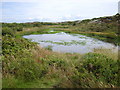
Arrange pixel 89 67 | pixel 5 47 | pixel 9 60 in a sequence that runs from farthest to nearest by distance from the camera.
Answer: pixel 5 47
pixel 9 60
pixel 89 67

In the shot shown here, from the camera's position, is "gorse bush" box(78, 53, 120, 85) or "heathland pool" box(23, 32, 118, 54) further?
"heathland pool" box(23, 32, 118, 54)

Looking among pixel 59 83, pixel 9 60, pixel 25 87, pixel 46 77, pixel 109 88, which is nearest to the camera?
pixel 109 88

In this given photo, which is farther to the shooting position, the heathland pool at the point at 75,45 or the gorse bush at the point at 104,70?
the heathland pool at the point at 75,45

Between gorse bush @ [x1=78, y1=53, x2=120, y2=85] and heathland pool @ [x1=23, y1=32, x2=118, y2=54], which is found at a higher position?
gorse bush @ [x1=78, y1=53, x2=120, y2=85]

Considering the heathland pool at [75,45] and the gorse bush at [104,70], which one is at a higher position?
the gorse bush at [104,70]

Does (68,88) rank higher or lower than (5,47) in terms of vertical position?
lower

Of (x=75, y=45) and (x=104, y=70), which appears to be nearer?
(x=104, y=70)

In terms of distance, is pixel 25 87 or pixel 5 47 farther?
pixel 5 47

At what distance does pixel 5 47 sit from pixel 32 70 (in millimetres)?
3829

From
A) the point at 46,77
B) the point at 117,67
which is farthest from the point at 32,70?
the point at 117,67

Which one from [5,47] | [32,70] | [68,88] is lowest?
[68,88]

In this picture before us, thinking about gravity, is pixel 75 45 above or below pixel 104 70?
below

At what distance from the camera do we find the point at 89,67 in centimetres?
631

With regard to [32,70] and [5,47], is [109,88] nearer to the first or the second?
[32,70]
